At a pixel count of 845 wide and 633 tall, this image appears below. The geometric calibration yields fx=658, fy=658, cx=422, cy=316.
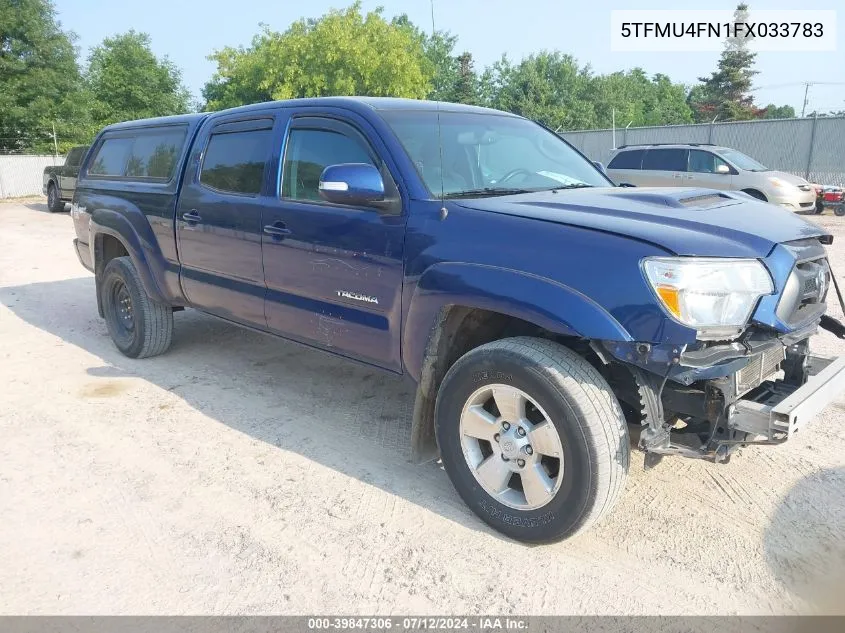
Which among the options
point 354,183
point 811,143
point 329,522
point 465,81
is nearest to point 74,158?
point 354,183

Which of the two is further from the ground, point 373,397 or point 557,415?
point 557,415

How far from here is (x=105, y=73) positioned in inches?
1553

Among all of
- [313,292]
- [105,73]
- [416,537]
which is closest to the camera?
[416,537]

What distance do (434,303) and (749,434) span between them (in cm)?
142

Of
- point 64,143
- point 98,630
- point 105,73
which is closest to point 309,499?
point 98,630

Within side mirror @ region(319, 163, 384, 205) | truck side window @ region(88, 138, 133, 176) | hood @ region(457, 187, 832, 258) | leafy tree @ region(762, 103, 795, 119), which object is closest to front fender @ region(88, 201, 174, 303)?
truck side window @ region(88, 138, 133, 176)

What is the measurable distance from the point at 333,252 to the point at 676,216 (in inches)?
68.2

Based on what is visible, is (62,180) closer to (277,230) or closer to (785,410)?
(277,230)

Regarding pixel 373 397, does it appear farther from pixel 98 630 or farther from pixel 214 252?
pixel 98 630

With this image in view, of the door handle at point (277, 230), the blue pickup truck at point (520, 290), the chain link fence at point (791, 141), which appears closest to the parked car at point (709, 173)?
the chain link fence at point (791, 141)

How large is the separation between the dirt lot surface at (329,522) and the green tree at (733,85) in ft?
173

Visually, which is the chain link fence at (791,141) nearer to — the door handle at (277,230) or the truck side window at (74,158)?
the truck side window at (74,158)

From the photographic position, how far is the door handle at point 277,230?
384 cm

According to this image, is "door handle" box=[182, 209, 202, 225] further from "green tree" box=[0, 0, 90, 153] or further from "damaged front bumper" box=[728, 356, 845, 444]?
"green tree" box=[0, 0, 90, 153]
